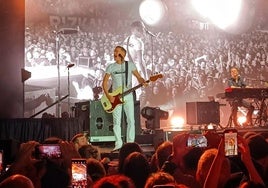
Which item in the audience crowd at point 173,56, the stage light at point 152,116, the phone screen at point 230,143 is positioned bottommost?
the phone screen at point 230,143

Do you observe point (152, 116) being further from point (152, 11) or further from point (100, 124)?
point (152, 11)

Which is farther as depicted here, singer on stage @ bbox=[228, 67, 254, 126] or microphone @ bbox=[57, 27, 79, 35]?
microphone @ bbox=[57, 27, 79, 35]

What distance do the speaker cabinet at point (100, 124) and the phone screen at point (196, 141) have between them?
5215mm

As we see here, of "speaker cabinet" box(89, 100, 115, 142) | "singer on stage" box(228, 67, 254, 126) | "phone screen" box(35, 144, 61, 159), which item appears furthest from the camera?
"singer on stage" box(228, 67, 254, 126)

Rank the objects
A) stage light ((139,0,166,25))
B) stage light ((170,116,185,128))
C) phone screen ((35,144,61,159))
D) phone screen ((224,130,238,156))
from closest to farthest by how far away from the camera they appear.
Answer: phone screen ((224,130,238,156)), phone screen ((35,144,61,159)), stage light ((170,116,185,128)), stage light ((139,0,166,25))

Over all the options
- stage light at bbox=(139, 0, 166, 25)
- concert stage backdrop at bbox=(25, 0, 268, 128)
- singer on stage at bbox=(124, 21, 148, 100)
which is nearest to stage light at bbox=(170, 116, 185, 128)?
concert stage backdrop at bbox=(25, 0, 268, 128)

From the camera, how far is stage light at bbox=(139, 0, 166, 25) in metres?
17.9

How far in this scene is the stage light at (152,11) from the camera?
58.7 ft

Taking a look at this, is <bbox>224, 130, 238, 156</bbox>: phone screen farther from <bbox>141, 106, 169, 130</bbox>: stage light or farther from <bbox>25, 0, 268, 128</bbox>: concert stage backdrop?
<bbox>25, 0, 268, 128</bbox>: concert stage backdrop

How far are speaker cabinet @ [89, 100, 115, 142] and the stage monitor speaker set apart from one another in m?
3.20

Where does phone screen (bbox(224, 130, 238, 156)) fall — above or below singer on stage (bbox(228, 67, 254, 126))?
below

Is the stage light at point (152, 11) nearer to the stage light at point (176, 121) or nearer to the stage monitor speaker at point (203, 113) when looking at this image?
the stage light at point (176, 121)

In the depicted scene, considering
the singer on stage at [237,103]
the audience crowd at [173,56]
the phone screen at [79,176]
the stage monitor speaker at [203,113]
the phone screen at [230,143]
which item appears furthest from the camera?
the audience crowd at [173,56]

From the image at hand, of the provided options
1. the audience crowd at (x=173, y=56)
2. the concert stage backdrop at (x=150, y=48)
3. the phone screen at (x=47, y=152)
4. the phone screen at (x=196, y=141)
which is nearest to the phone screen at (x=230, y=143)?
the phone screen at (x=196, y=141)
